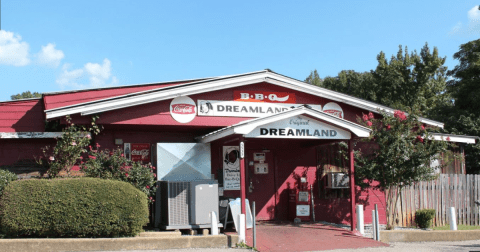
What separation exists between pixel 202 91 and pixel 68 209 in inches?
195

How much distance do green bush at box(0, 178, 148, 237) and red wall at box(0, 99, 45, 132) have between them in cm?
361

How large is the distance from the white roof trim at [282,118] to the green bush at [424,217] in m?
4.16

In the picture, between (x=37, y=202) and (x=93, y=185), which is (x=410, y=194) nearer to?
(x=93, y=185)

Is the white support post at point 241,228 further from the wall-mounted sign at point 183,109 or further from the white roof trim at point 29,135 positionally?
the white roof trim at point 29,135

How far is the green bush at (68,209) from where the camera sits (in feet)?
31.4

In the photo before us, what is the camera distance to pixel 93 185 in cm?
1002

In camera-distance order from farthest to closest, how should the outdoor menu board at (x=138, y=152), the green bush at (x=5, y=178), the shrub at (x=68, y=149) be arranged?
the outdoor menu board at (x=138, y=152) < the shrub at (x=68, y=149) < the green bush at (x=5, y=178)

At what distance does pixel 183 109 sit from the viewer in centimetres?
1280

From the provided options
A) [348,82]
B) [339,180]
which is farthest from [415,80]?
[339,180]

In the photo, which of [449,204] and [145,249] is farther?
[449,204]

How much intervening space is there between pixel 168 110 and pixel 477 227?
10536 mm

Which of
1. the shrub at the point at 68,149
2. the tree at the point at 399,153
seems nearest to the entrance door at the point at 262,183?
the tree at the point at 399,153

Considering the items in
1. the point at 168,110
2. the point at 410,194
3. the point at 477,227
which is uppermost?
the point at 168,110

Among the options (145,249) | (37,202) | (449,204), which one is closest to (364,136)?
(449,204)
